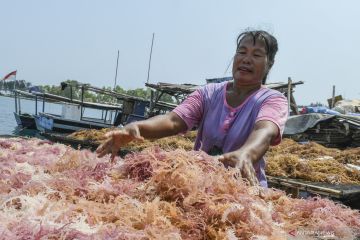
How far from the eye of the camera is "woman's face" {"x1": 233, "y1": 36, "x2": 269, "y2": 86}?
126 inches

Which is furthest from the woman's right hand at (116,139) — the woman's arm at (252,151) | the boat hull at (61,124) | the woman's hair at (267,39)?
the boat hull at (61,124)

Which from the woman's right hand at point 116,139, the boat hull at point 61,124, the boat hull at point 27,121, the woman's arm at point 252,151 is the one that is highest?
the woman's arm at point 252,151

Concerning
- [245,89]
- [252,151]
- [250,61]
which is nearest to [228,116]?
[245,89]

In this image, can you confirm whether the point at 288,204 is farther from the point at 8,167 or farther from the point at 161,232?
the point at 8,167

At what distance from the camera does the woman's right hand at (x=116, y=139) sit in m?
2.83

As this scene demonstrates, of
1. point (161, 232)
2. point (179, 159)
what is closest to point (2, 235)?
point (161, 232)

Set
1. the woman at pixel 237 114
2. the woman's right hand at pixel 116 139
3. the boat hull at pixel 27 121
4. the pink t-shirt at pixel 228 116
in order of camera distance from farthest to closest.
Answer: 1. the boat hull at pixel 27 121
2. the pink t-shirt at pixel 228 116
3. the woman at pixel 237 114
4. the woman's right hand at pixel 116 139

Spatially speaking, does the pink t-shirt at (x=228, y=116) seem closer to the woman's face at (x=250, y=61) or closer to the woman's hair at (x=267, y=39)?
the woman's face at (x=250, y=61)

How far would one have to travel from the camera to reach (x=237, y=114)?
127 inches

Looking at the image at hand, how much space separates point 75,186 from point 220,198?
34.0 inches

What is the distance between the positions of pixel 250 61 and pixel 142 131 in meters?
1.03

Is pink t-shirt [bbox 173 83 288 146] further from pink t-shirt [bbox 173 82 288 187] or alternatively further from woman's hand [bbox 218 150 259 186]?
woman's hand [bbox 218 150 259 186]

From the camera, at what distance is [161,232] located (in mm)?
1790

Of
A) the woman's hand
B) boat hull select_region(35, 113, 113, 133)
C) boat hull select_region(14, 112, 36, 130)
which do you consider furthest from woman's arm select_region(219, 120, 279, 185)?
boat hull select_region(14, 112, 36, 130)
